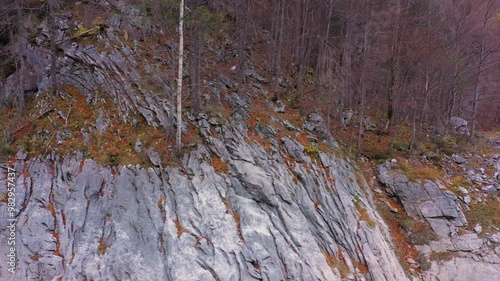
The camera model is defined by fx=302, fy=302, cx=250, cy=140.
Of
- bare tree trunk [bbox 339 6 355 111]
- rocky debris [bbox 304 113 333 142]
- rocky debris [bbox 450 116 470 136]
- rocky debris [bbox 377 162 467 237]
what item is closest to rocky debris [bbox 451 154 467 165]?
rocky debris [bbox 377 162 467 237]

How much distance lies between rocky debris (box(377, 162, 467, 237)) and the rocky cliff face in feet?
6.78

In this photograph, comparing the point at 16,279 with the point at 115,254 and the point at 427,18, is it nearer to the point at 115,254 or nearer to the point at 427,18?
the point at 115,254

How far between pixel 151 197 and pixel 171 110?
3.98m

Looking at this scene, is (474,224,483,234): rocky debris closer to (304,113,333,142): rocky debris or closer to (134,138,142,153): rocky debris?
(304,113,333,142): rocky debris

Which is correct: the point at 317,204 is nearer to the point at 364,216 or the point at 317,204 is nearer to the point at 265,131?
the point at 364,216

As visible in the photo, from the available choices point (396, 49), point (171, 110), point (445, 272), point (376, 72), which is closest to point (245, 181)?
point (171, 110)

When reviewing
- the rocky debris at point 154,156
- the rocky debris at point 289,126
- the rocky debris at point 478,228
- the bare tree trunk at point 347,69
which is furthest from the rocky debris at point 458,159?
the rocky debris at point 154,156

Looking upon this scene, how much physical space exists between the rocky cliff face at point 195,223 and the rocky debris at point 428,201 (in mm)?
2067

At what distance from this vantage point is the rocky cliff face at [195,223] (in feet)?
31.6

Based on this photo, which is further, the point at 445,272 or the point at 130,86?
the point at 130,86

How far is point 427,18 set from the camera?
19094mm

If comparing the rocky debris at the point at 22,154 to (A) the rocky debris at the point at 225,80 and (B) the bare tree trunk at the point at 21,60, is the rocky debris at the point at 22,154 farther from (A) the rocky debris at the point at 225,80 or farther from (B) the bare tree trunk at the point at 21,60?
(A) the rocky debris at the point at 225,80

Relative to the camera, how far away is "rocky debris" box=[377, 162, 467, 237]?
13.4m

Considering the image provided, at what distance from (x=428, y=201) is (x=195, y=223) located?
35.5 feet
